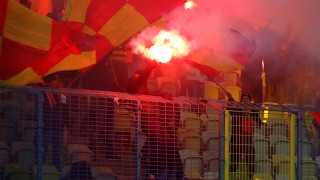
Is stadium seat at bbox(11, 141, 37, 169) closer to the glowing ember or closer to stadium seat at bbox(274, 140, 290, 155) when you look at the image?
the glowing ember

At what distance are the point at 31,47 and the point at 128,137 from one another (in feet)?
5.79

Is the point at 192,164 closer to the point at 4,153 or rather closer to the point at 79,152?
the point at 79,152

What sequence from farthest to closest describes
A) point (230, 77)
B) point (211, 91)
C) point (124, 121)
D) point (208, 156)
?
point (230, 77) → point (211, 91) → point (208, 156) → point (124, 121)

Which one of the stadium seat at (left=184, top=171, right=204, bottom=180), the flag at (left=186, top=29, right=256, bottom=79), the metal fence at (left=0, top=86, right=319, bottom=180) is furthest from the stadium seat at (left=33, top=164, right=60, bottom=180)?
the flag at (left=186, top=29, right=256, bottom=79)

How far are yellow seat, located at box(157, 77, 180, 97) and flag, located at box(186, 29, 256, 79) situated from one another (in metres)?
1.37

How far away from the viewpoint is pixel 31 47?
368 inches

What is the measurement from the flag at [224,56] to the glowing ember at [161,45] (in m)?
0.35

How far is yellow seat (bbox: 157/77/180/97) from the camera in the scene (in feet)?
39.5

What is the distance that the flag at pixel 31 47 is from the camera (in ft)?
30.2

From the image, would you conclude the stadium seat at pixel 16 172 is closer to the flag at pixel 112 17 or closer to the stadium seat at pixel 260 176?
the flag at pixel 112 17

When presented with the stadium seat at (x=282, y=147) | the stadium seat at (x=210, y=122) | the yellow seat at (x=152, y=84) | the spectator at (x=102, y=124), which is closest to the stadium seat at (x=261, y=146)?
the stadium seat at (x=282, y=147)

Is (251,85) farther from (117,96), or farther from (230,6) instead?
(117,96)

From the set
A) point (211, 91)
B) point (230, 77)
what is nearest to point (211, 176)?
point (211, 91)

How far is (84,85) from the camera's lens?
10.7 metres
